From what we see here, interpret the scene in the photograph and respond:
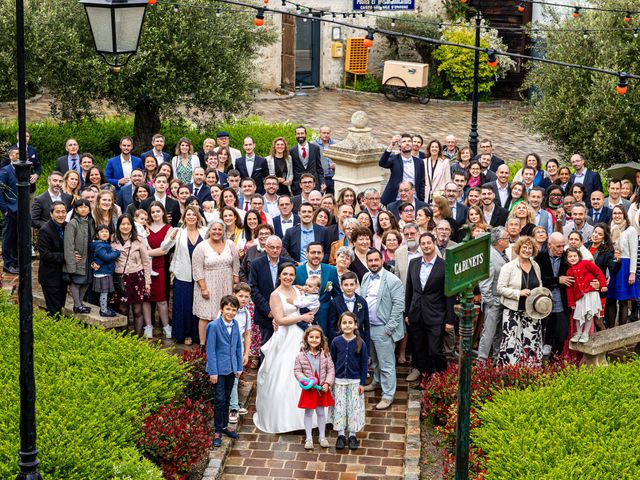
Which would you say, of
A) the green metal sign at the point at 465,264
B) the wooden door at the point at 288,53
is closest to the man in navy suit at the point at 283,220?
the green metal sign at the point at 465,264

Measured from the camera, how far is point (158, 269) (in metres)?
14.1

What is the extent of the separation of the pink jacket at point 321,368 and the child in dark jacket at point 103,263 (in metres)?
2.95

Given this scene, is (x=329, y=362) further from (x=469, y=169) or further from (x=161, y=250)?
(x=469, y=169)

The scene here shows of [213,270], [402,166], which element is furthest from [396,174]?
[213,270]

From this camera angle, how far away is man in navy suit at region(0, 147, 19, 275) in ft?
51.6

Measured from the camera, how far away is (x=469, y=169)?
16.4m

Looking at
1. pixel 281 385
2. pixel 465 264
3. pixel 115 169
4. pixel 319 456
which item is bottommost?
pixel 319 456

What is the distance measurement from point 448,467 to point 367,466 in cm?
85

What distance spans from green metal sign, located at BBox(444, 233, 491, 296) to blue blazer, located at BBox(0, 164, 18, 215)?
914 centimetres

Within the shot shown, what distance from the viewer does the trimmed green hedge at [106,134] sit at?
20.5 meters

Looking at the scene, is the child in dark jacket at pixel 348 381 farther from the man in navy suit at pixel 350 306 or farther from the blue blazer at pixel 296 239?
the blue blazer at pixel 296 239

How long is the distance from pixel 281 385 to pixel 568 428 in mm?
3155

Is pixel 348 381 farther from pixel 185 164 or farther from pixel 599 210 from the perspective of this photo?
pixel 185 164

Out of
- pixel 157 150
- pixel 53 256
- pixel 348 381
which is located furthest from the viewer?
pixel 157 150
